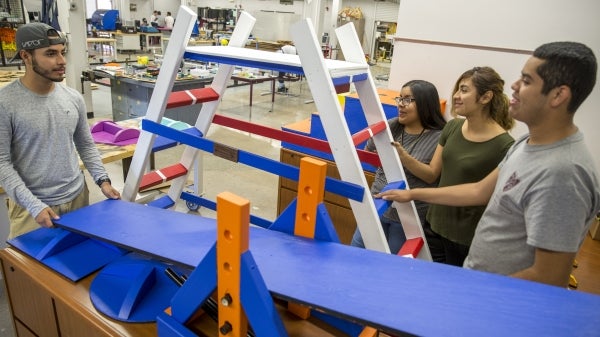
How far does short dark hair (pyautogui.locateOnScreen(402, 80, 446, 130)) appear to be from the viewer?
6.52 feet

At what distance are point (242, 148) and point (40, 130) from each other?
407cm

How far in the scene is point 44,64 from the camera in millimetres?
1747

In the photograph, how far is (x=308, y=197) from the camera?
3.45 ft

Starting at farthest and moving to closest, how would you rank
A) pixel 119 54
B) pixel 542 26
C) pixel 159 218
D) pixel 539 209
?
pixel 119 54 → pixel 542 26 → pixel 159 218 → pixel 539 209

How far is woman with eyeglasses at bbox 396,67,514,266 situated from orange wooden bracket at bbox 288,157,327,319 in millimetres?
834

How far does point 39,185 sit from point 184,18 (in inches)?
43.0

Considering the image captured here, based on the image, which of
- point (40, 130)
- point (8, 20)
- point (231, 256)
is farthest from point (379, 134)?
point (8, 20)

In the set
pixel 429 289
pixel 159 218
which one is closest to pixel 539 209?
pixel 429 289

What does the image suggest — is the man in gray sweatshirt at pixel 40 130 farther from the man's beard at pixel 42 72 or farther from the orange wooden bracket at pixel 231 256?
the orange wooden bracket at pixel 231 256

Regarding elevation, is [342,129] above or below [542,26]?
below

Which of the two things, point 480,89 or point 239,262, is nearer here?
point 239,262

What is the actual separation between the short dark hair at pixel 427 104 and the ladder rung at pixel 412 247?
621 millimetres

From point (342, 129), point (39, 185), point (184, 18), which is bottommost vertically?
point (39, 185)

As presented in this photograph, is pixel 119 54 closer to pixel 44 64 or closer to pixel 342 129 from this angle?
pixel 44 64
